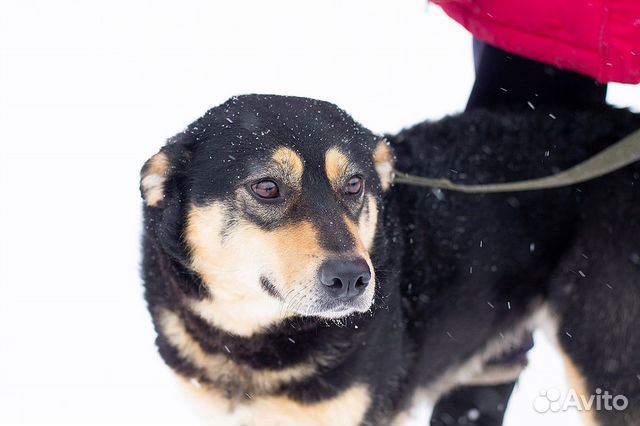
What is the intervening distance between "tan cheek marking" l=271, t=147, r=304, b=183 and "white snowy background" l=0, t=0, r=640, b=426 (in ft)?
3.93

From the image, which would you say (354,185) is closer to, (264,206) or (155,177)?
(264,206)

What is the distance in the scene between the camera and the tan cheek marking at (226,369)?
3.18 meters

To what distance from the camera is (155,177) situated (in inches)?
119

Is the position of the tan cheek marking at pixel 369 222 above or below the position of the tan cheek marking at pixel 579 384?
above

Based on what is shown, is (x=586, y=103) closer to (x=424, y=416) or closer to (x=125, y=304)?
(x=424, y=416)

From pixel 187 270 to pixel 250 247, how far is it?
0.34 meters

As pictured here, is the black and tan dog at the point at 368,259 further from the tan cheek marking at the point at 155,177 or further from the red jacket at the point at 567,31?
the red jacket at the point at 567,31

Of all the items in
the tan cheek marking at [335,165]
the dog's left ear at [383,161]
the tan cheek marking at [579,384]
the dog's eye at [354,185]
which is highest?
the tan cheek marking at [335,165]

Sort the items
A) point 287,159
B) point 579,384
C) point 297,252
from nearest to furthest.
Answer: point 297,252 → point 287,159 → point 579,384

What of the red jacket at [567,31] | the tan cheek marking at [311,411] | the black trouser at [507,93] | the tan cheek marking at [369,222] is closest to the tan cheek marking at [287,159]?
the tan cheek marking at [369,222]

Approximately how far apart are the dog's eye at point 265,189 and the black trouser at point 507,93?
1.41 meters

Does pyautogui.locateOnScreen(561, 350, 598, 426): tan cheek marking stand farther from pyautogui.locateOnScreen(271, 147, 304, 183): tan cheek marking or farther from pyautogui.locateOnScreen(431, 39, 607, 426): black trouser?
pyautogui.locateOnScreen(271, 147, 304, 183): tan cheek marking

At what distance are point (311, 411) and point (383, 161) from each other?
1097 millimetres

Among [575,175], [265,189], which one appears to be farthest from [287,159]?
[575,175]
